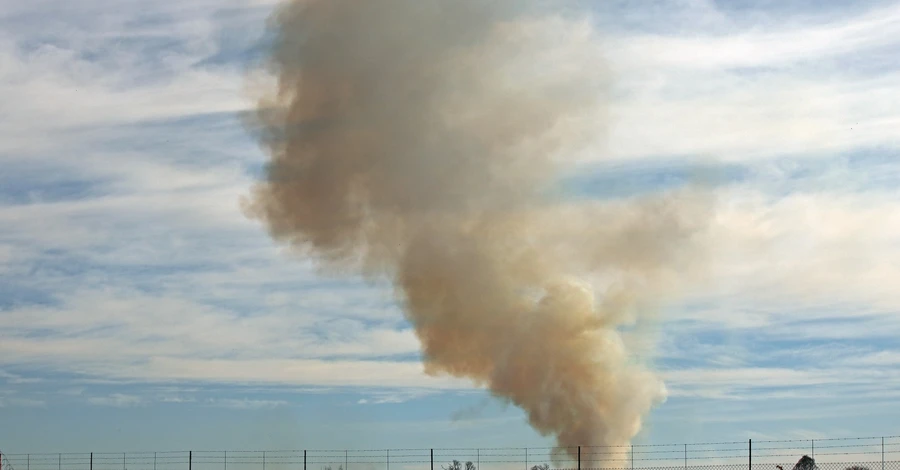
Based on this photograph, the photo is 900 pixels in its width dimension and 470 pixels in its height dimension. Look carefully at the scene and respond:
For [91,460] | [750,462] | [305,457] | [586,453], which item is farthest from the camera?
[586,453]

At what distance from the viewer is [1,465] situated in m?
73.3

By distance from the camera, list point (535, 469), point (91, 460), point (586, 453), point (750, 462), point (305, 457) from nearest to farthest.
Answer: point (750, 462)
point (305, 457)
point (91, 460)
point (535, 469)
point (586, 453)

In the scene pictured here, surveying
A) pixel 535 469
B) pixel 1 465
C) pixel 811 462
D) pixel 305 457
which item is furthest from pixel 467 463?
pixel 1 465

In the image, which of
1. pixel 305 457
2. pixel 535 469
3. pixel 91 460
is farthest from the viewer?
pixel 535 469

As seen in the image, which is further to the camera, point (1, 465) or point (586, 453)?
point (586, 453)

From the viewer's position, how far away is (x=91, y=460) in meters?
71.1

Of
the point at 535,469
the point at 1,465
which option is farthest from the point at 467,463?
the point at 1,465

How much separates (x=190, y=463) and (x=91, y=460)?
6567 millimetres

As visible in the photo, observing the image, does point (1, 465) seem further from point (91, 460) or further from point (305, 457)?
point (305, 457)

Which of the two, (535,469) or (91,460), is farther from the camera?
(535,469)

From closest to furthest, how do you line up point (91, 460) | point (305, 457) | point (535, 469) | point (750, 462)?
point (750, 462) → point (305, 457) → point (91, 460) → point (535, 469)

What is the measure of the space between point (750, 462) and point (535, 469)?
20.0 metres

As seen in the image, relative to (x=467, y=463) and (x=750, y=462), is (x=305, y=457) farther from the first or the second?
(x=750, y=462)

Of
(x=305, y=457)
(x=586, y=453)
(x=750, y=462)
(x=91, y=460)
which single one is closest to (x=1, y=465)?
(x=91, y=460)
